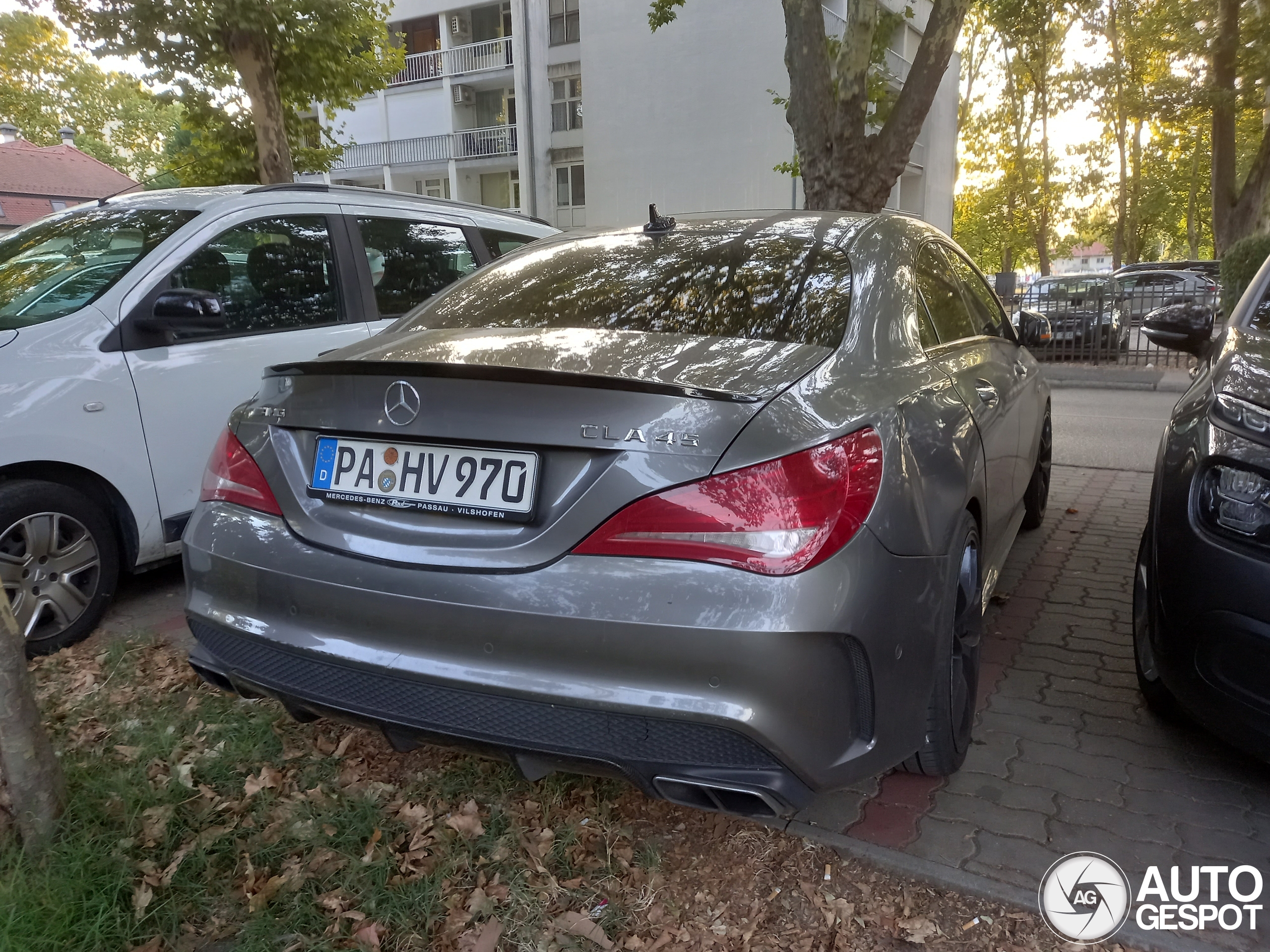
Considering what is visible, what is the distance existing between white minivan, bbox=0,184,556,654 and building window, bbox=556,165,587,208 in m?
23.8

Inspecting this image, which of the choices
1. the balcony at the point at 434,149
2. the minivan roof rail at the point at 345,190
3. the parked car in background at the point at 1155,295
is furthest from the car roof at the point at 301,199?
the balcony at the point at 434,149

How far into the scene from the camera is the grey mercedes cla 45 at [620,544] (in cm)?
178

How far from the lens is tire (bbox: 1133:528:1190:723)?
2725 millimetres

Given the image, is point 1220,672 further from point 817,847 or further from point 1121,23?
point 1121,23

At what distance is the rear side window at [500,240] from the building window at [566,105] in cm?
2315

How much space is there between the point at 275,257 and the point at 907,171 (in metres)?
25.8

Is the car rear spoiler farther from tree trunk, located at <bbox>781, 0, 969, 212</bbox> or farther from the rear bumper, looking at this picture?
tree trunk, located at <bbox>781, 0, 969, 212</bbox>

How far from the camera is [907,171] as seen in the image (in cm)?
2706

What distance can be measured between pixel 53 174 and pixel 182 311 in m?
47.0

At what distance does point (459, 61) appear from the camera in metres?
30.2

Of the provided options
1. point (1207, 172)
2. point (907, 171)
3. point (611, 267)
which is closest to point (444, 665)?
point (611, 267)

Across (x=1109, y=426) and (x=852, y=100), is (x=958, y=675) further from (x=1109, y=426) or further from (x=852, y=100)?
(x=1109, y=426)

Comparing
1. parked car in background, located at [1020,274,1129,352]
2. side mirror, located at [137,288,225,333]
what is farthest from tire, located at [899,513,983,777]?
parked car in background, located at [1020,274,1129,352]

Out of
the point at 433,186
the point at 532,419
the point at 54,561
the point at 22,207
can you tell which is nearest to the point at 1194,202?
the point at 433,186
